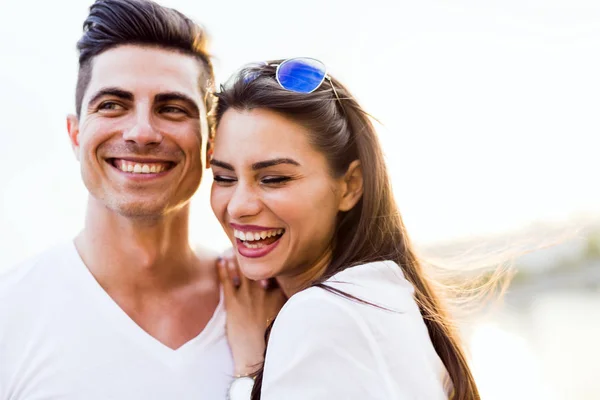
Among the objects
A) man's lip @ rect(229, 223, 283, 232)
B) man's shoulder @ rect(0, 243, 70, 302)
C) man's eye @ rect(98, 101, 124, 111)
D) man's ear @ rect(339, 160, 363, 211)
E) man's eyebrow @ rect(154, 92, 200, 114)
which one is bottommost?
man's shoulder @ rect(0, 243, 70, 302)

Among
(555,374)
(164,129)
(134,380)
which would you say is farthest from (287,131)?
(555,374)

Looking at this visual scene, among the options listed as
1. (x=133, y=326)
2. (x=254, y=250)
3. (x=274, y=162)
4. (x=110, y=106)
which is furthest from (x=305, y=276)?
(x=110, y=106)

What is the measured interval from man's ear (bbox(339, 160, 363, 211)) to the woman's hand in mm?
571

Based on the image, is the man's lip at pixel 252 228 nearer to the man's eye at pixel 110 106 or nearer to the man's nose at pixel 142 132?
the man's nose at pixel 142 132

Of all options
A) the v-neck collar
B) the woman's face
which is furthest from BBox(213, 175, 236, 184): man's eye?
the v-neck collar

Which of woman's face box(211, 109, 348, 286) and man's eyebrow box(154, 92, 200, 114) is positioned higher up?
man's eyebrow box(154, 92, 200, 114)

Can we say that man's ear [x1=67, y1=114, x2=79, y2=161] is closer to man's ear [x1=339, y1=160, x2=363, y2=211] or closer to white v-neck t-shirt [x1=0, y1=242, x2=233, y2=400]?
white v-neck t-shirt [x1=0, y1=242, x2=233, y2=400]

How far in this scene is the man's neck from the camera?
261 centimetres

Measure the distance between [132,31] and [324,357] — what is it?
61.6 inches

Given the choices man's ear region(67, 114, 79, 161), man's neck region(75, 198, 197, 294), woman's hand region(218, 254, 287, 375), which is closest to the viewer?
woman's hand region(218, 254, 287, 375)

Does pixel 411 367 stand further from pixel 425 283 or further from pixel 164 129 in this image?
pixel 164 129

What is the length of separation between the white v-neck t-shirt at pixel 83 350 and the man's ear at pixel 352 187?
724 mm

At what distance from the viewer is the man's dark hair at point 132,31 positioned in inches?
103

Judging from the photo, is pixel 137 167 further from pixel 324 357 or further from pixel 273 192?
pixel 324 357
